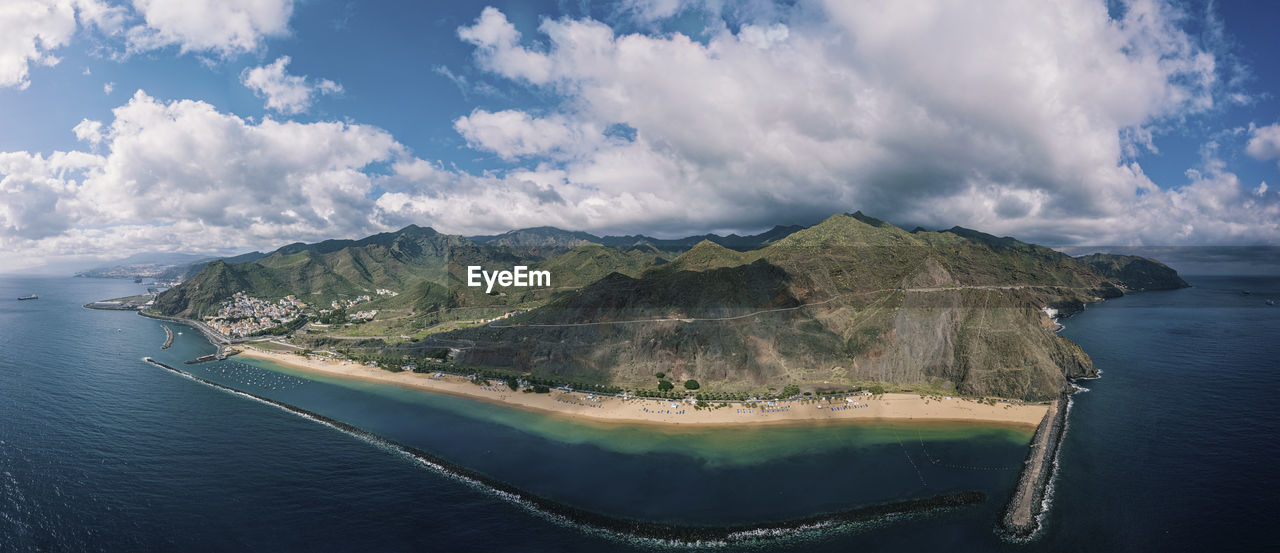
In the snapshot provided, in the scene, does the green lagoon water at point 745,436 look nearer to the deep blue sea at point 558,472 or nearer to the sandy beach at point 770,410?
the deep blue sea at point 558,472

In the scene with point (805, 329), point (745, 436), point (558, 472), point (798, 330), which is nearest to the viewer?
point (558, 472)

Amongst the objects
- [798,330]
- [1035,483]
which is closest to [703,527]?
[1035,483]

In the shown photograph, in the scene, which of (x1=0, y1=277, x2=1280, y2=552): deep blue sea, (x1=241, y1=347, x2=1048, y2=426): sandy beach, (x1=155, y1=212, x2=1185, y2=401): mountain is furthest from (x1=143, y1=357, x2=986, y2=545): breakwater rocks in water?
(x1=155, y1=212, x2=1185, y2=401): mountain

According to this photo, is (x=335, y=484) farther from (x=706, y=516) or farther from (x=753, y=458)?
(x=753, y=458)

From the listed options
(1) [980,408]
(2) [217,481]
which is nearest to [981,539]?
(1) [980,408]

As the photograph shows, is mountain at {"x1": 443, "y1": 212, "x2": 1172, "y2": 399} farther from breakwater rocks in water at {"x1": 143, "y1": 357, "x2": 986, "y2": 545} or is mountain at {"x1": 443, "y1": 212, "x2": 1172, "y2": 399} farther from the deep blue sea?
breakwater rocks in water at {"x1": 143, "y1": 357, "x2": 986, "y2": 545}

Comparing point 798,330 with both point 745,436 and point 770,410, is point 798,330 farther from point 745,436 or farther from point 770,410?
point 745,436

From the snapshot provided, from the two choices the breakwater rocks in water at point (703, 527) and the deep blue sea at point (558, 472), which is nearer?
the deep blue sea at point (558, 472)

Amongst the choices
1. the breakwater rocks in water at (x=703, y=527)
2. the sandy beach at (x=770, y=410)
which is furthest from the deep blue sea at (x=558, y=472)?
the sandy beach at (x=770, y=410)
